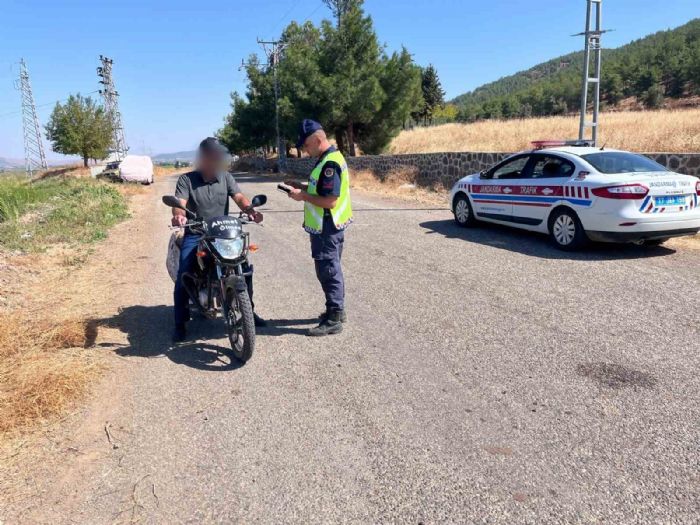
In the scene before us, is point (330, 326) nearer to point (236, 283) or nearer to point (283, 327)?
point (283, 327)

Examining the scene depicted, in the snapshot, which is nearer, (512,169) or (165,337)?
(165,337)

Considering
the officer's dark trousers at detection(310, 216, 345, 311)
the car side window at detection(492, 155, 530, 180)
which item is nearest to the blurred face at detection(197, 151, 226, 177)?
the officer's dark trousers at detection(310, 216, 345, 311)

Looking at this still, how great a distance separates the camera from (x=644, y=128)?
1788cm

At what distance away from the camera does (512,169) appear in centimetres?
899

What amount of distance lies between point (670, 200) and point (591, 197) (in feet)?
3.17

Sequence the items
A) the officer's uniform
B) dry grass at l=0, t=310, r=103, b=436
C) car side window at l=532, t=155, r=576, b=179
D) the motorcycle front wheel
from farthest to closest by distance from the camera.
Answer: car side window at l=532, t=155, r=576, b=179, the officer's uniform, the motorcycle front wheel, dry grass at l=0, t=310, r=103, b=436

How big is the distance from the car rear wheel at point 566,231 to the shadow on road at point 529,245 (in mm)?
122

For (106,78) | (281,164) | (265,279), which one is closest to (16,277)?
(265,279)

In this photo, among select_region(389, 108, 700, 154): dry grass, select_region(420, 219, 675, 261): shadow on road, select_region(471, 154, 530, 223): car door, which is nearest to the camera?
select_region(420, 219, 675, 261): shadow on road

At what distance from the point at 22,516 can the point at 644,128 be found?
2018 cm

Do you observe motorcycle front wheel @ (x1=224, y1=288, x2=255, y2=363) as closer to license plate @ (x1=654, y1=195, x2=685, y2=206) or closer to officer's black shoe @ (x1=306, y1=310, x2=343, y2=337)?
officer's black shoe @ (x1=306, y1=310, x2=343, y2=337)

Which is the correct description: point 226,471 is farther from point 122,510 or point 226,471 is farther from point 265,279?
point 265,279

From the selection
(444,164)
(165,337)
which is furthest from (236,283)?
(444,164)

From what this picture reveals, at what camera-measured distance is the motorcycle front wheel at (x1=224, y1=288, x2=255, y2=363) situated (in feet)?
13.2
